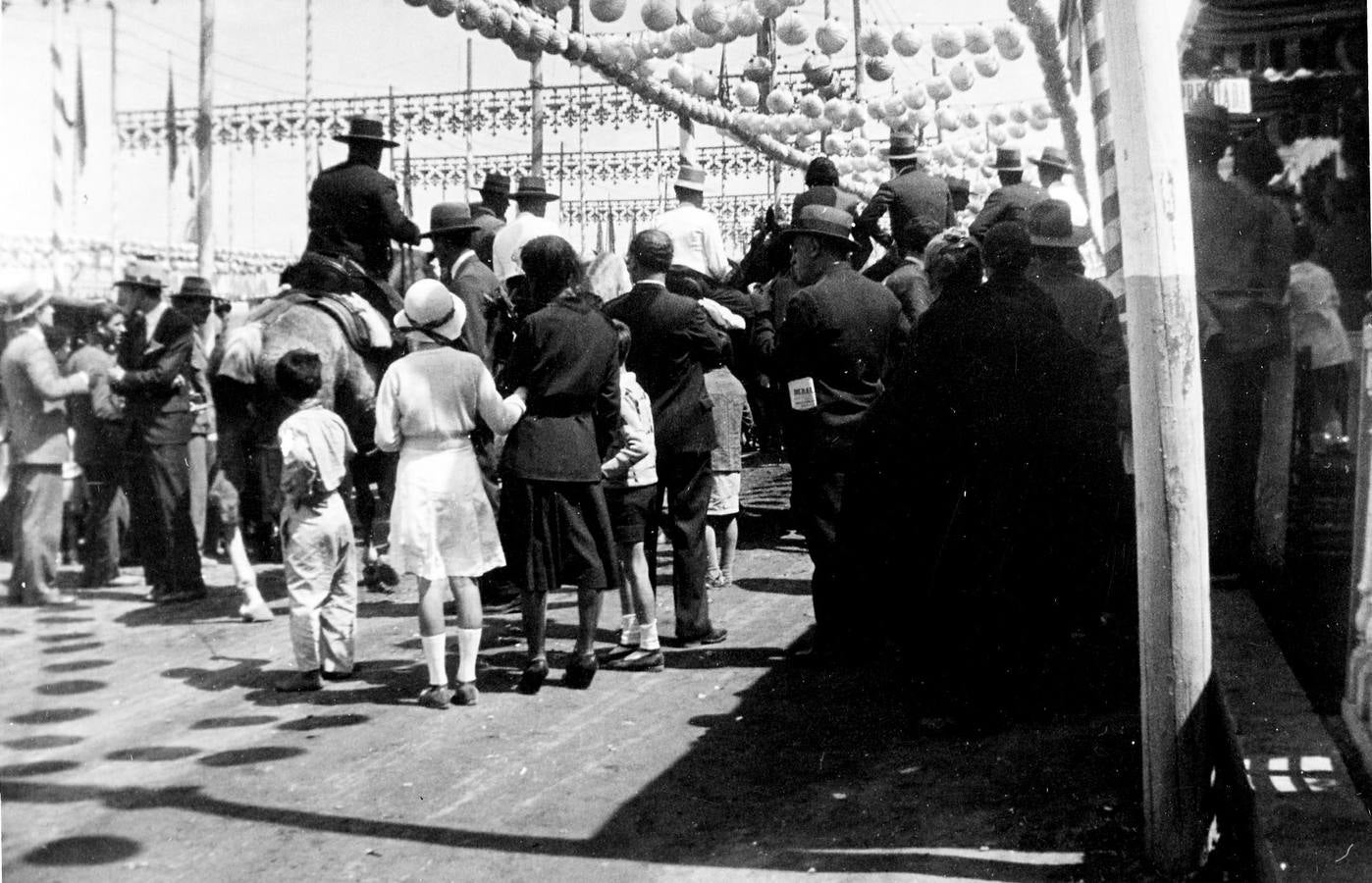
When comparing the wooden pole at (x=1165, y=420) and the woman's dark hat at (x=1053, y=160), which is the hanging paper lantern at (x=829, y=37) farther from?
the wooden pole at (x=1165, y=420)

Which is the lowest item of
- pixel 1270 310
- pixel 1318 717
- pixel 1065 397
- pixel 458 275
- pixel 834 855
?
pixel 834 855

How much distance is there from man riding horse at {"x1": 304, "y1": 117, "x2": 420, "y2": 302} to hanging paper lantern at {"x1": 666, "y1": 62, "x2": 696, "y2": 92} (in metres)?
7.70

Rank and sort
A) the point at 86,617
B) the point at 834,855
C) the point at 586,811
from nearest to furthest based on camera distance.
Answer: the point at 834,855
the point at 586,811
the point at 86,617

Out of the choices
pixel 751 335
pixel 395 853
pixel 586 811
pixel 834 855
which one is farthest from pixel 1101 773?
pixel 751 335

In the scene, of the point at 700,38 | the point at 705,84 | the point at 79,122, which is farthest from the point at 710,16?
the point at 79,122

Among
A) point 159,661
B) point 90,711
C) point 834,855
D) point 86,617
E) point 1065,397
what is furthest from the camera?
point 86,617

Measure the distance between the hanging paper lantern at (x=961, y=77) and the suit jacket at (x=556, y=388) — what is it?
463 inches

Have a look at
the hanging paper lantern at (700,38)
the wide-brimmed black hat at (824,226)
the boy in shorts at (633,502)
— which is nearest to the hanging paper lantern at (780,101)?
the hanging paper lantern at (700,38)

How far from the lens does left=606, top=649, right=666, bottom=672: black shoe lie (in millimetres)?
6902

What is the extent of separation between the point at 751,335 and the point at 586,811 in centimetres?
340

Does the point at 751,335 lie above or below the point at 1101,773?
above

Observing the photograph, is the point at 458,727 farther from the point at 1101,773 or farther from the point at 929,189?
the point at 929,189

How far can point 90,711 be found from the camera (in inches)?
251

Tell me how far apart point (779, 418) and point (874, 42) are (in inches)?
426
